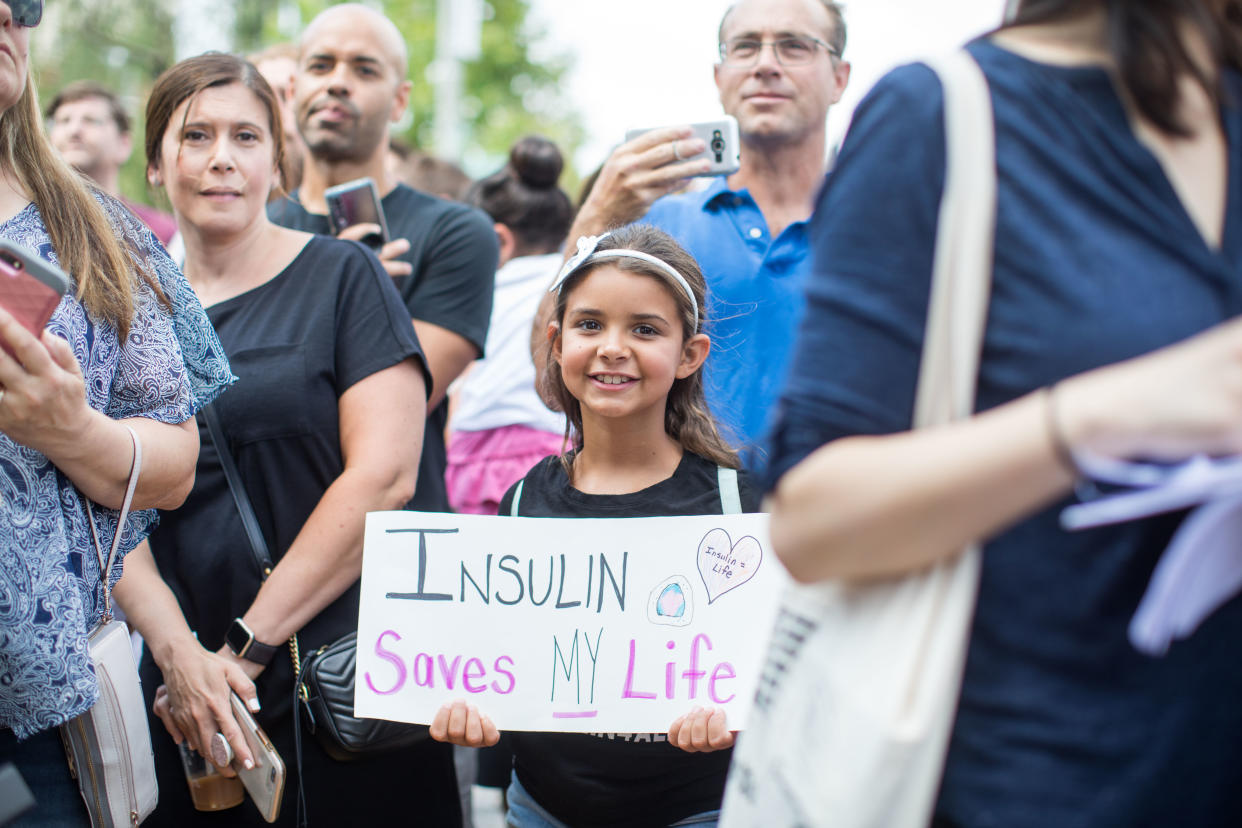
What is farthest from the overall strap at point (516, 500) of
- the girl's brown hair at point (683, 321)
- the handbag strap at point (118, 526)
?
the handbag strap at point (118, 526)

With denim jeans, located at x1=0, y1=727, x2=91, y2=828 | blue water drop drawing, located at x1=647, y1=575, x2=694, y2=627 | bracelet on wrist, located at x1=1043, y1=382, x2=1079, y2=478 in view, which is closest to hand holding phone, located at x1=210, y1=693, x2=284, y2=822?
denim jeans, located at x1=0, y1=727, x2=91, y2=828

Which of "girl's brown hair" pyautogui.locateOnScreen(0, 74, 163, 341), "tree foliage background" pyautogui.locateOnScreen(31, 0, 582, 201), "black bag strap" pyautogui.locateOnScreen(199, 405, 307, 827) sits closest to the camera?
"girl's brown hair" pyautogui.locateOnScreen(0, 74, 163, 341)

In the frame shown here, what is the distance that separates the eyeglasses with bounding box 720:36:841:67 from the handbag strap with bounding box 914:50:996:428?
7.07 ft

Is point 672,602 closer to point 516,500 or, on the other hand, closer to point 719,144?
point 516,500

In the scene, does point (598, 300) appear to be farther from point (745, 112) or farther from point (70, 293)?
point (70, 293)

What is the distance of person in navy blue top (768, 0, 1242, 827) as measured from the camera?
3.55 ft

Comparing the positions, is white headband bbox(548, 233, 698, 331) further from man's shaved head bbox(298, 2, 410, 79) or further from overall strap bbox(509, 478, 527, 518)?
man's shaved head bbox(298, 2, 410, 79)

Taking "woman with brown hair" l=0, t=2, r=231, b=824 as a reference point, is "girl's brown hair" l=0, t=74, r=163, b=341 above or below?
above

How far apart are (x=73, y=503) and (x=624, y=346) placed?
1.20 meters

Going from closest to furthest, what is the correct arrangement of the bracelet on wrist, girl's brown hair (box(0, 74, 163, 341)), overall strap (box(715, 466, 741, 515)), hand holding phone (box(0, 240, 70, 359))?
the bracelet on wrist → hand holding phone (box(0, 240, 70, 359)) → girl's brown hair (box(0, 74, 163, 341)) → overall strap (box(715, 466, 741, 515))

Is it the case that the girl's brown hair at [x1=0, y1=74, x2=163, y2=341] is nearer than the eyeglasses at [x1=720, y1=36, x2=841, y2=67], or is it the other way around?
the girl's brown hair at [x1=0, y1=74, x2=163, y2=341]

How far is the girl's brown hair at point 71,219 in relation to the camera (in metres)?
1.97

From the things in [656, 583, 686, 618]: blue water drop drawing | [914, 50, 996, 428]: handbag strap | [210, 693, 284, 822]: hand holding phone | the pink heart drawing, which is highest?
[914, 50, 996, 428]: handbag strap

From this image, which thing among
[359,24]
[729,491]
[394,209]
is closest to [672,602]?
[729,491]
